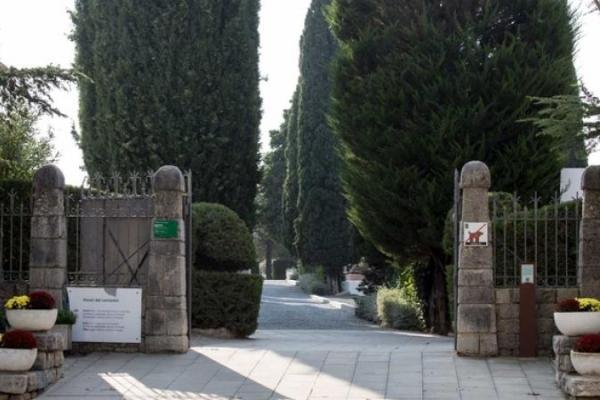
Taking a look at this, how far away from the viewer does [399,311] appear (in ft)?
84.3

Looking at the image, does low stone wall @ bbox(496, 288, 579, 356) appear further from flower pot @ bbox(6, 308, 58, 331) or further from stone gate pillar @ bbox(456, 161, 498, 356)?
flower pot @ bbox(6, 308, 58, 331)

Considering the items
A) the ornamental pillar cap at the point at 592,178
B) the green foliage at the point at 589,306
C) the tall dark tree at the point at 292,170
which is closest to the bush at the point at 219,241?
the ornamental pillar cap at the point at 592,178

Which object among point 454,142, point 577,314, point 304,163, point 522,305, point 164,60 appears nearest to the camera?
point 577,314

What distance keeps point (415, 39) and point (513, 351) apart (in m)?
10.3

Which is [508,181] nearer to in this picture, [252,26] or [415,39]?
[415,39]

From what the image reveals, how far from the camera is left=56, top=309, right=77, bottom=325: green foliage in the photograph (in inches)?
550

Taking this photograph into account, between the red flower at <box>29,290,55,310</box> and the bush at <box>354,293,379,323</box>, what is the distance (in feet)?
55.1

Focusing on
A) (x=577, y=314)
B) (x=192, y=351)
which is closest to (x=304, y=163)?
(x=192, y=351)

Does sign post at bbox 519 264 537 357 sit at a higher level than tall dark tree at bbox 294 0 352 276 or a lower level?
lower

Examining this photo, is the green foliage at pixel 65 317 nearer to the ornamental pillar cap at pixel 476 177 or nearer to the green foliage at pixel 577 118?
the ornamental pillar cap at pixel 476 177

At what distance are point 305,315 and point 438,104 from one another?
33.6 ft

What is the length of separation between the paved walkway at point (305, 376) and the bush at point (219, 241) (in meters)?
4.46

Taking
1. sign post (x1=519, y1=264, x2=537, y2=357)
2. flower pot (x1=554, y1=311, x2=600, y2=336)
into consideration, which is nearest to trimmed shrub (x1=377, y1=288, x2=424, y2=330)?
sign post (x1=519, y1=264, x2=537, y2=357)

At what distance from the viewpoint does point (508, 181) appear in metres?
21.9
